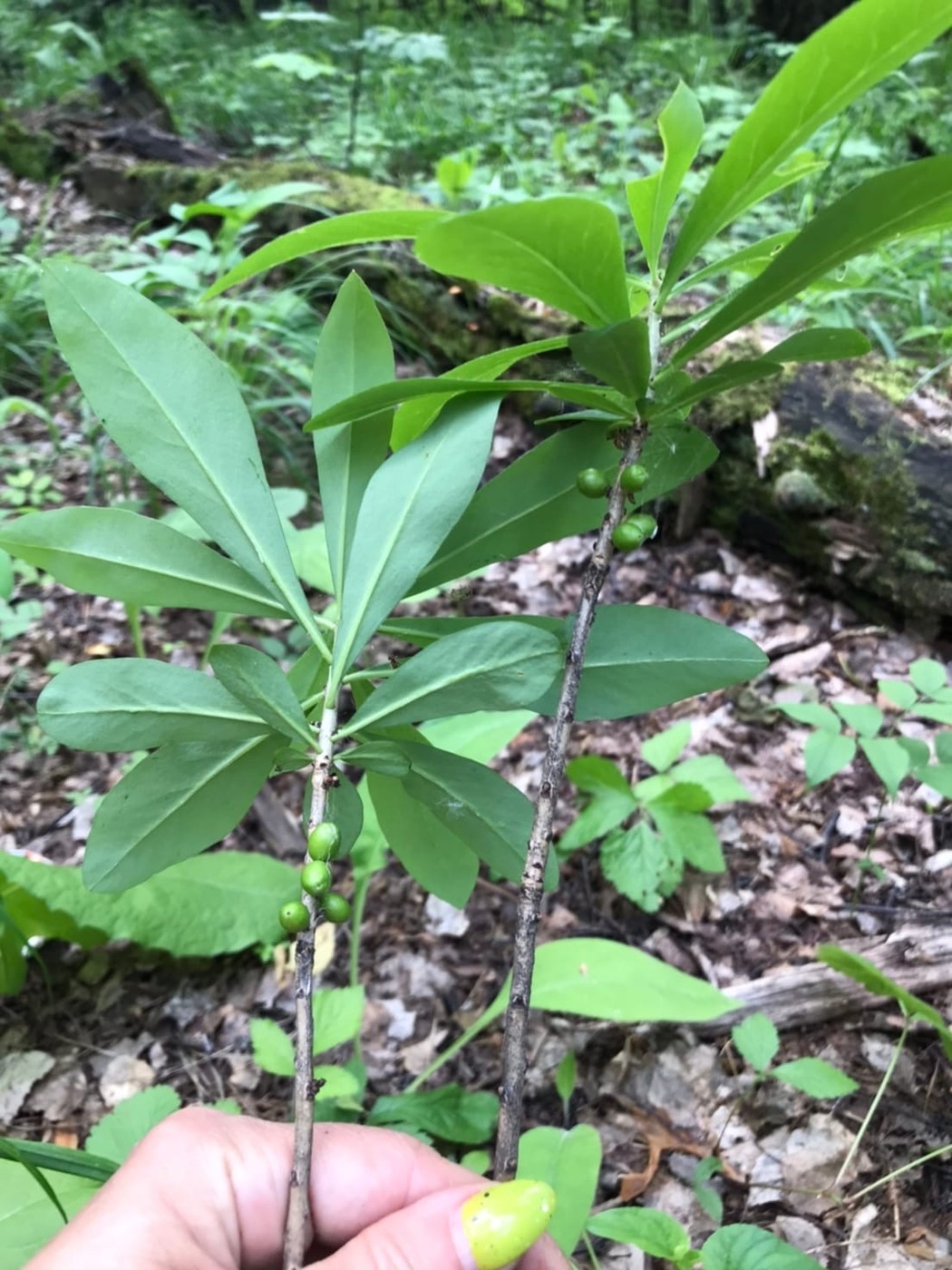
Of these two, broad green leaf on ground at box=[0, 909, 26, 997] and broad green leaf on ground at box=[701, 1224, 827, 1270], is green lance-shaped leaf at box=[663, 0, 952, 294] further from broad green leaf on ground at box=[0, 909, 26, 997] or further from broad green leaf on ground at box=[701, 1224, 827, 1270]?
broad green leaf on ground at box=[0, 909, 26, 997]

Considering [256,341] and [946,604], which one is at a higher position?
[256,341]

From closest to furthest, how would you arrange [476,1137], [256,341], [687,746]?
[476,1137]
[687,746]
[256,341]

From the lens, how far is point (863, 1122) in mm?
1438

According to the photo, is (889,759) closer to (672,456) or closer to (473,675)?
(672,456)

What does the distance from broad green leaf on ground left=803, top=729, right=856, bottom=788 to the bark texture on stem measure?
0.99 m

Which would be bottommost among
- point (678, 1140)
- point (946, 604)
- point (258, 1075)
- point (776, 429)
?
point (258, 1075)

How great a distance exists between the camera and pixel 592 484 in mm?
802

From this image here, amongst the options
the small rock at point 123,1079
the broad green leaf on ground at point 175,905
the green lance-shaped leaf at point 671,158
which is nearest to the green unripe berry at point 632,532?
the green lance-shaped leaf at point 671,158

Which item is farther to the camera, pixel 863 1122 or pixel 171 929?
pixel 171 929

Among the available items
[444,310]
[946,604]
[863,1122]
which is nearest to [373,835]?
[863,1122]

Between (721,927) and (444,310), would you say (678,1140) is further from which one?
(444,310)

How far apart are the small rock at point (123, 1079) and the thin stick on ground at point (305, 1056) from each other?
108cm

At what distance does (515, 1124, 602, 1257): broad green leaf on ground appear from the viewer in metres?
1.12

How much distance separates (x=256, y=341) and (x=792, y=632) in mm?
2220
